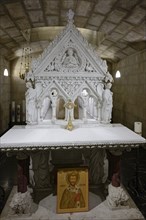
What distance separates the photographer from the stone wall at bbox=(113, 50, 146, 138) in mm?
8414

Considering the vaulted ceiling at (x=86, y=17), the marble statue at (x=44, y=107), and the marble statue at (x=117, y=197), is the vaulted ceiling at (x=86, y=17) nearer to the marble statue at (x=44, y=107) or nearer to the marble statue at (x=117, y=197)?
the marble statue at (x=44, y=107)

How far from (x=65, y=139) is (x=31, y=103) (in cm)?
119

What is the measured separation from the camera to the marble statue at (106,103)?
439 centimetres

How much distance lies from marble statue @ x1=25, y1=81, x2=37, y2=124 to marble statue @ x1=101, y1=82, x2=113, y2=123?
1331 mm

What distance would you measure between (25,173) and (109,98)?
6.84 feet

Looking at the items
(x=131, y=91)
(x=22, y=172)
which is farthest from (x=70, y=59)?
(x=131, y=91)

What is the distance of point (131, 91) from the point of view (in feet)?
32.0

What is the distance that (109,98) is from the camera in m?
4.39

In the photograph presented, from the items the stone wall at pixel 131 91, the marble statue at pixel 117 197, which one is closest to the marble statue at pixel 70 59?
the marble statue at pixel 117 197

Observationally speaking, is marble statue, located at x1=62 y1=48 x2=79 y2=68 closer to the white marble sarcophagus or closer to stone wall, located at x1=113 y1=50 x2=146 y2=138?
the white marble sarcophagus

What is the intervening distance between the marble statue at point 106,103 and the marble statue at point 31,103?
1331 millimetres

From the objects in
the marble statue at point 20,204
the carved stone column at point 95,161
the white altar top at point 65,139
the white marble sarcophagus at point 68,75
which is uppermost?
the white marble sarcophagus at point 68,75

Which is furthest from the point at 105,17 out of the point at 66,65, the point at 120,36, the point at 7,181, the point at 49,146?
the point at 7,181

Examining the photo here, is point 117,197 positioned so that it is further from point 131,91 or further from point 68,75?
point 131,91
